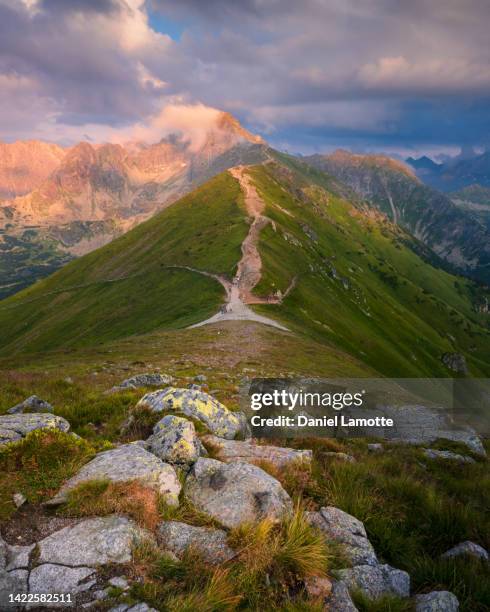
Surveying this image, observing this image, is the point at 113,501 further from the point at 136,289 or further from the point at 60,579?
the point at 136,289

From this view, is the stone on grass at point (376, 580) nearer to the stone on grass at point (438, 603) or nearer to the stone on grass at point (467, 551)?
the stone on grass at point (438, 603)

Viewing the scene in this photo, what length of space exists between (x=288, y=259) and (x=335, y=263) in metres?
59.0

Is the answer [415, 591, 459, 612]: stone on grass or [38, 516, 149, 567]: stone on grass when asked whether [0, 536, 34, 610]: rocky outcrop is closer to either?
[38, 516, 149, 567]: stone on grass

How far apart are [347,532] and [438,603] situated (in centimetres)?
185

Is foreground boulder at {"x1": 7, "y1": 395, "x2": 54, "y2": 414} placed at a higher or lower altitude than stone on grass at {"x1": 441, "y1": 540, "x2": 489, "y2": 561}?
higher

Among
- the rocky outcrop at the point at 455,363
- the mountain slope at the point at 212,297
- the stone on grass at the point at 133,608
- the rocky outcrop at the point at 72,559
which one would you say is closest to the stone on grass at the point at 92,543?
the rocky outcrop at the point at 72,559

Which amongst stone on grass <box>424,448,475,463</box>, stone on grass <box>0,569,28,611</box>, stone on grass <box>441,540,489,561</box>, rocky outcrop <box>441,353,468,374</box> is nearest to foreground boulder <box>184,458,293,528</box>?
stone on grass <box>0,569,28,611</box>

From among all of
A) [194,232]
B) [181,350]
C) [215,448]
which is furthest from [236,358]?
[194,232]

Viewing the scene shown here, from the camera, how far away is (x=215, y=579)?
18.6 ft

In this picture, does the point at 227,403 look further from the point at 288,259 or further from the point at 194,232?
the point at 194,232

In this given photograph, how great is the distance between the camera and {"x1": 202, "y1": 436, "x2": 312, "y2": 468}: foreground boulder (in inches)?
389

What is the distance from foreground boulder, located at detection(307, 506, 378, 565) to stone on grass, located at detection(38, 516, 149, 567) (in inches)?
140

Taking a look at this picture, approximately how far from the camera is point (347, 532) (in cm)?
758

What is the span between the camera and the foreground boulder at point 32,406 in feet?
43.2
